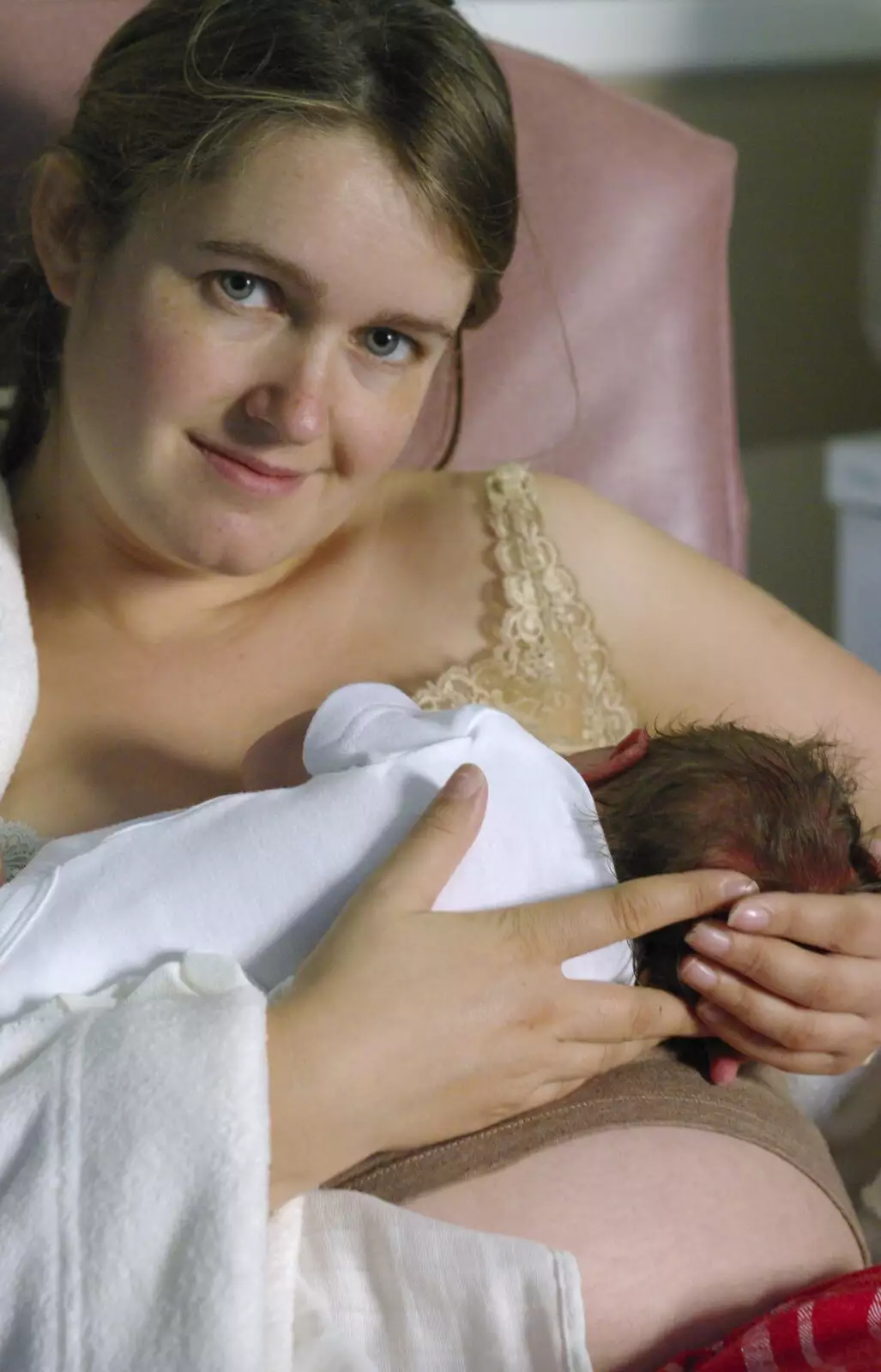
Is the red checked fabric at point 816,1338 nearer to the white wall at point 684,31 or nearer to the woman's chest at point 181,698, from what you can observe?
the woman's chest at point 181,698

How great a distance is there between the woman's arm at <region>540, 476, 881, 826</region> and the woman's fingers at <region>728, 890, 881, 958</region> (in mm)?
324

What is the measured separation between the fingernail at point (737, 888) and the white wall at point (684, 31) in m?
1.24

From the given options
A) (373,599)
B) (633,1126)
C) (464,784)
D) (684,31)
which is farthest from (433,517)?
(684,31)

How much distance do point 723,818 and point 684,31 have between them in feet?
4.21

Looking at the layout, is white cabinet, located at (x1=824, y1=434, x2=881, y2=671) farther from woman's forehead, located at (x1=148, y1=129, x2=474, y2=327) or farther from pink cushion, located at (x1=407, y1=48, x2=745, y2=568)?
woman's forehead, located at (x1=148, y1=129, x2=474, y2=327)

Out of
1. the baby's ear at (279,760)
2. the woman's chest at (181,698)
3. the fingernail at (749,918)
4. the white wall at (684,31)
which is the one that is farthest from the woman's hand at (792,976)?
the white wall at (684,31)

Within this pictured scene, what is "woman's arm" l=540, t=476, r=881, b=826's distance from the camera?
1.17 metres

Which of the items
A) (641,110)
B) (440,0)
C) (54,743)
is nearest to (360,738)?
(54,743)

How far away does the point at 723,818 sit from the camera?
31.5 inches

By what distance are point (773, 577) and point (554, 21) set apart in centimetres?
82

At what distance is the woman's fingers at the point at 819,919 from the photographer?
786 millimetres

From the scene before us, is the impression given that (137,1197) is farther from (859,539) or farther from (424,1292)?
(859,539)

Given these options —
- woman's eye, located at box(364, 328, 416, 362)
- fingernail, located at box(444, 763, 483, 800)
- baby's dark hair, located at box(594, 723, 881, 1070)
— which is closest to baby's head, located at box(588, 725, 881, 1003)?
baby's dark hair, located at box(594, 723, 881, 1070)

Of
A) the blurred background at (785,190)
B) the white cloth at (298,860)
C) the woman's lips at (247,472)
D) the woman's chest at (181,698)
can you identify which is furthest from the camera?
the blurred background at (785,190)
